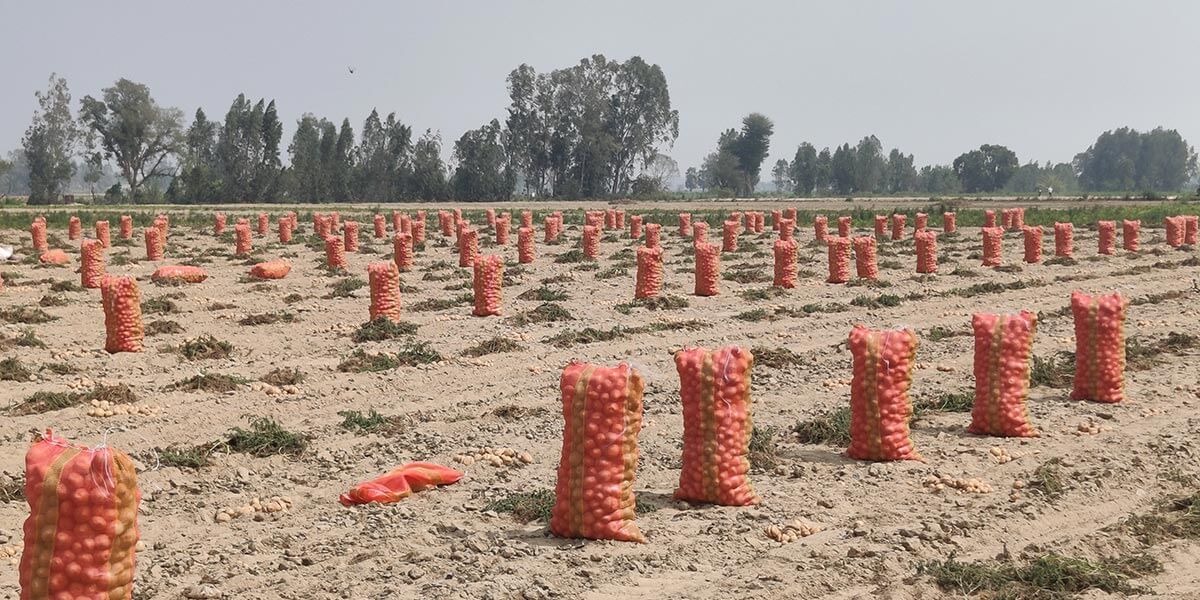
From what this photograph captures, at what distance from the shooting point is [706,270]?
67.6 feet

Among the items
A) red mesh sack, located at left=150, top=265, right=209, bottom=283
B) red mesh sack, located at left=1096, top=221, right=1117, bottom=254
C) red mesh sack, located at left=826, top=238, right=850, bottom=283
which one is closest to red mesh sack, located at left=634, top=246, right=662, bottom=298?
red mesh sack, located at left=826, top=238, right=850, bottom=283

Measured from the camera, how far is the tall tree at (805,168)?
13562 centimetres

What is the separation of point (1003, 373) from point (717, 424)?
3.20 meters

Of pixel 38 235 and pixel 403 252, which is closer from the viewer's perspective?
pixel 403 252

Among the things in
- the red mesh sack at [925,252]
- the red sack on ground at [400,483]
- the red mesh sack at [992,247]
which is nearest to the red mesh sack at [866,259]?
the red mesh sack at [925,252]

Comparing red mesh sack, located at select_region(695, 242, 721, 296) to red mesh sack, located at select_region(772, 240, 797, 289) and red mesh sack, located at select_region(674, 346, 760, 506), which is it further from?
red mesh sack, located at select_region(674, 346, 760, 506)

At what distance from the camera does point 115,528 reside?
5.44 meters

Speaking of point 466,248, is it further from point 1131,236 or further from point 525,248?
point 1131,236

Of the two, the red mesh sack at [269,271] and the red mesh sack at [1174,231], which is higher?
the red mesh sack at [1174,231]

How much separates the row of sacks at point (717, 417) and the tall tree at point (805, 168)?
127m

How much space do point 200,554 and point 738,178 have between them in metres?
109

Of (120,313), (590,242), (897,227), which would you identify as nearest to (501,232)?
(590,242)

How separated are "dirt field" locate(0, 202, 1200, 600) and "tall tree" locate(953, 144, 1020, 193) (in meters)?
118

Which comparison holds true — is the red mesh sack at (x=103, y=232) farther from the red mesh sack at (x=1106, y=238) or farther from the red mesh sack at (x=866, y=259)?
the red mesh sack at (x=1106, y=238)
